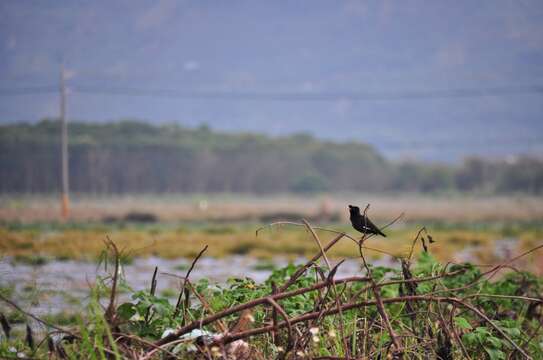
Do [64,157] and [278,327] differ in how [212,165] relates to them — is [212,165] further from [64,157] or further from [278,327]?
[278,327]

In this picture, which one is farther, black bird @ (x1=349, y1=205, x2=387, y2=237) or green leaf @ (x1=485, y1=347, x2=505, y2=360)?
green leaf @ (x1=485, y1=347, x2=505, y2=360)

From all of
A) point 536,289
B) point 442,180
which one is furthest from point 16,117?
point 442,180

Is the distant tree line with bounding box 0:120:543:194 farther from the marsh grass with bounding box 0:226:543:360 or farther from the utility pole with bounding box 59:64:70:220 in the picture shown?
the marsh grass with bounding box 0:226:543:360

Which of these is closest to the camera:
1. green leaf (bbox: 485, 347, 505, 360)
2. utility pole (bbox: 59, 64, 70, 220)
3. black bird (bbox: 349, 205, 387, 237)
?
black bird (bbox: 349, 205, 387, 237)

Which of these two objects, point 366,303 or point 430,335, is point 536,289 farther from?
point 366,303

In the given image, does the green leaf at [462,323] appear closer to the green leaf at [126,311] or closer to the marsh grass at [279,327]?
the marsh grass at [279,327]

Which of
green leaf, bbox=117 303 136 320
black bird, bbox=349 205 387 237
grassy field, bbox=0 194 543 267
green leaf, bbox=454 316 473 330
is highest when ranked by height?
black bird, bbox=349 205 387 237

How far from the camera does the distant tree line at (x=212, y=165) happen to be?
4734 centimetres

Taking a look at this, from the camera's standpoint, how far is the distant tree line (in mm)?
47344

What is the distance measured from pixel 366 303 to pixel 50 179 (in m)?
47.9

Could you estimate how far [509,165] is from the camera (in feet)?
327

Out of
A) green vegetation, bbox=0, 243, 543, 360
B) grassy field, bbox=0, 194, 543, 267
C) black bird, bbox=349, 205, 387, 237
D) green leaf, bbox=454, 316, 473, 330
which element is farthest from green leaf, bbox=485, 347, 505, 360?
black bird, bbox=349, 205, 387, 237

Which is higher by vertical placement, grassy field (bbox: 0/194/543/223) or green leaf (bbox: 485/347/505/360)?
green leaf (bbox: 485/347/505/360)

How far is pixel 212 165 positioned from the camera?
80000 mm
